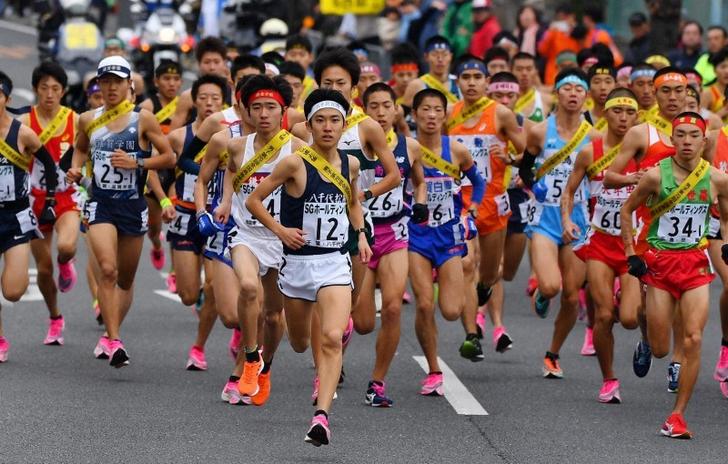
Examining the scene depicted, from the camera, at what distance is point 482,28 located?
2608cm

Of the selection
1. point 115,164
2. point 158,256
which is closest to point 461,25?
point 158,256

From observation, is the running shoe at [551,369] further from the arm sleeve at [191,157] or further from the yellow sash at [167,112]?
the yellow sash at [167,112]

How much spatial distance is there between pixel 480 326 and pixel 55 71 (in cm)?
409

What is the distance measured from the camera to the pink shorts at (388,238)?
13.5 meters

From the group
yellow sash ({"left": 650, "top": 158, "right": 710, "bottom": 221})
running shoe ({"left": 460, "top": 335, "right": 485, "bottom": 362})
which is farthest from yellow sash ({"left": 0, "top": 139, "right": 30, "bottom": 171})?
yellow sash ({"left": 650, "top": 158, "right": 710, "bottom": 221})

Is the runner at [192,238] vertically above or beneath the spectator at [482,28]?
beneath

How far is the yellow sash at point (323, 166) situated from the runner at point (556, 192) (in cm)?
327

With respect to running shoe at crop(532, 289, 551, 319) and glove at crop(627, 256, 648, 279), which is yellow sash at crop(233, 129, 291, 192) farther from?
running shoe at crop(532, 289, 551, 319)

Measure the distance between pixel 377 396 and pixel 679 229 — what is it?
230 centimetres

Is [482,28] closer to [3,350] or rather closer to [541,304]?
→ [541,304]

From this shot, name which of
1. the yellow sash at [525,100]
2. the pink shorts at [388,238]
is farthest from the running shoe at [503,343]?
the yellow sash at [525,100]

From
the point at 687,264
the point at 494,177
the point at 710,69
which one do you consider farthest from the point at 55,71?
the point at 710,69

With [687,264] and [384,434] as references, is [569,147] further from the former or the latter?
[384,434]

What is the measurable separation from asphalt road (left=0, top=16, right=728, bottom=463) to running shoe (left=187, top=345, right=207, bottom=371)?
11cm
